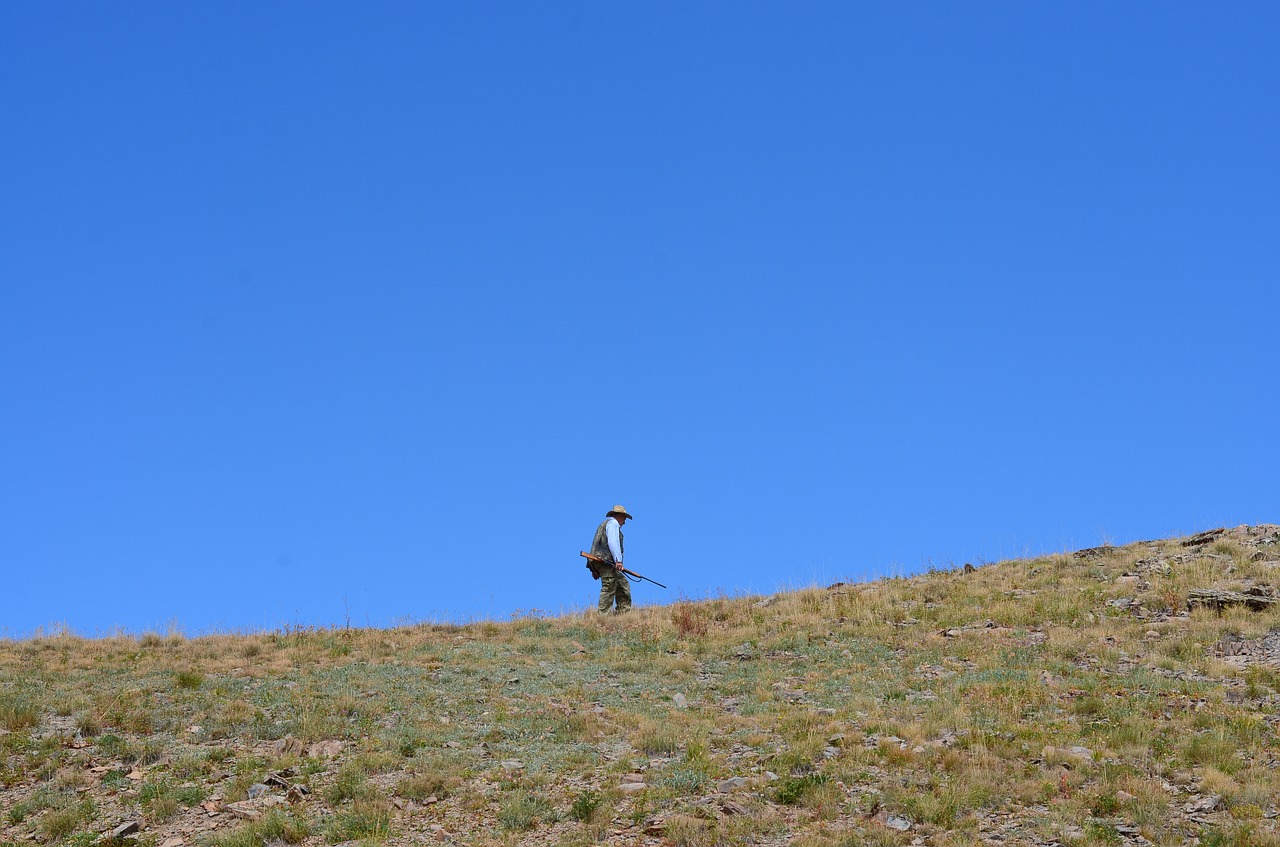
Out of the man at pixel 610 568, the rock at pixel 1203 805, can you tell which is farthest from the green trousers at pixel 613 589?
the rock at pixel 1203 805

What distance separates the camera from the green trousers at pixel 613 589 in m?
24.9

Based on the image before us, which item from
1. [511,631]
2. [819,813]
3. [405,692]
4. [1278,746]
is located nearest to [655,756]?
[819,813]

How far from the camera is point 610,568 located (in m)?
25.0

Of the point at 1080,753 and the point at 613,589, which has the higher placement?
the point at 613,589

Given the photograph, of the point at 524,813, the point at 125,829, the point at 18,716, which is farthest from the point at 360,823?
the point at 18,716

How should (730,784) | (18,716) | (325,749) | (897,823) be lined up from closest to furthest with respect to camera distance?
(897,823) → (730,784) → (325,749) → (18,716)

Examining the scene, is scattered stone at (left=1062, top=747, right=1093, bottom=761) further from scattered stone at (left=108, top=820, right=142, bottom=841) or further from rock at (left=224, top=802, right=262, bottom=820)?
scattered stone at (left=108, top=820, right=142, bottom=841)

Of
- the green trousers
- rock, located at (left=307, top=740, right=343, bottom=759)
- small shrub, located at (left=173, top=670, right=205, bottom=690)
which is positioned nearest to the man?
the green trousers

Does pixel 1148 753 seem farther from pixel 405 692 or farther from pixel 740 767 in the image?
pixel 405 692

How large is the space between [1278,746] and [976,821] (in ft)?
14.0

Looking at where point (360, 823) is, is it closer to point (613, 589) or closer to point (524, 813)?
point (524, 813)

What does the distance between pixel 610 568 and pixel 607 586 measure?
41 centimetres

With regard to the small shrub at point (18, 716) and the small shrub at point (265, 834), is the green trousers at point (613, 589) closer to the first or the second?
the small shrub at point (18, 716)

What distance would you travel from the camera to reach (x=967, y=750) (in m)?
13.4
